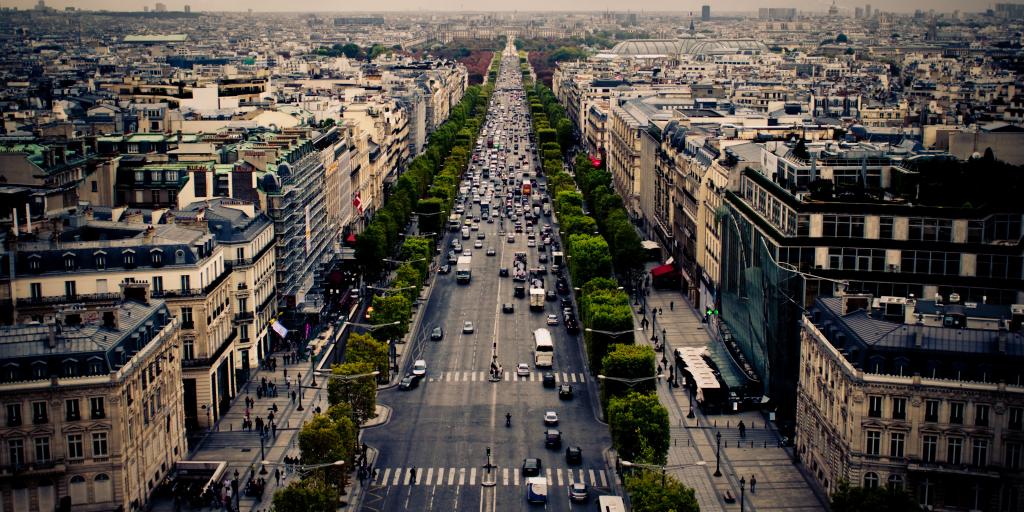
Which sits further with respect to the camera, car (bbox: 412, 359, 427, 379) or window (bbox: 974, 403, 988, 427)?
car (bbox: 412, 359, 427, 379)

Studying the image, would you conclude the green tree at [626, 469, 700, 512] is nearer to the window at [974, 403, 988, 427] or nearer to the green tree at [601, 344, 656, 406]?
the window at [974, 403, 988, 427]

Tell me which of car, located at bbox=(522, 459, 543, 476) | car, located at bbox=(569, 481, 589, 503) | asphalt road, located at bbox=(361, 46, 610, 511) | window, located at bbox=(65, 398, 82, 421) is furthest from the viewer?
car, located at bbox=(522, 459, 543, 476)

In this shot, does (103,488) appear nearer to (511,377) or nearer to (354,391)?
(354,391)

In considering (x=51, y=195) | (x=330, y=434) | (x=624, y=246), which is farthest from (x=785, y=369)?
(x=51, y=195)

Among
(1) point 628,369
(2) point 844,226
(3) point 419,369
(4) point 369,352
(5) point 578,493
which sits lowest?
(5) point 578,493

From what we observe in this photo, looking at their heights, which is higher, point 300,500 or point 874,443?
point 874,443

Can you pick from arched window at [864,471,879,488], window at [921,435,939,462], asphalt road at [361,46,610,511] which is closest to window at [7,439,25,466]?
asphalt road at [361,46,610,511]

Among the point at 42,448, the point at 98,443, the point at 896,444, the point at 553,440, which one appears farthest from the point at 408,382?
the point at 896,444
